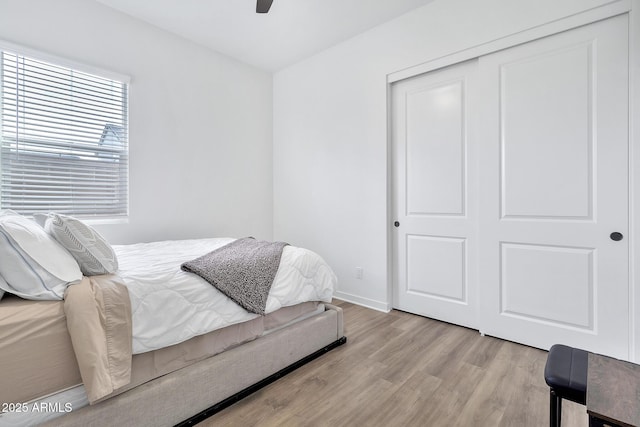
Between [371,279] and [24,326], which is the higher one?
[24,326]

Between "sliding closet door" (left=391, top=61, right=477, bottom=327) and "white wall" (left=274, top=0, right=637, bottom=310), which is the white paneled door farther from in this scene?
"white wall" (left=274, top=0, right=637, bottom=310)

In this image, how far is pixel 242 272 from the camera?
66.6 inches

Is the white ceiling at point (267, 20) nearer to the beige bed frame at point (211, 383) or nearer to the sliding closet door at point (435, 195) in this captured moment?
the sliding closet door at point (435, 195)

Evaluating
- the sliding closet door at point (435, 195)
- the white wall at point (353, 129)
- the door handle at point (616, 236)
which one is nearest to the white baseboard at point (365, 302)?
the white wall at point (353, 129)

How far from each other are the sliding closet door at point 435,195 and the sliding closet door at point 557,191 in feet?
0.45

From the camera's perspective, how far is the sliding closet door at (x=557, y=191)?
74.5 inches

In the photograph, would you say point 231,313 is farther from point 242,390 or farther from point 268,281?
point 242,390

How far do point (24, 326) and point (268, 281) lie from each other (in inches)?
→ 40.1

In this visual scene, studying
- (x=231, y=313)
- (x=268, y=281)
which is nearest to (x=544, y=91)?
(x=268, y=281)

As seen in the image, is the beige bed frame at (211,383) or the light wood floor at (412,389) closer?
the beige bed frame at (211,383)

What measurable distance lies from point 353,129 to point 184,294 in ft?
7.75

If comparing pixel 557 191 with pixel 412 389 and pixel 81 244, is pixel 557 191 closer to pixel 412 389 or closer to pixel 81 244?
pixel 412 389

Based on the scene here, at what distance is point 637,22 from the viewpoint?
1.79 m

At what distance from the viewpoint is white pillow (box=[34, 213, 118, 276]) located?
1399 millimetres
